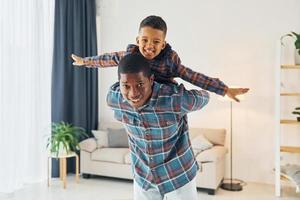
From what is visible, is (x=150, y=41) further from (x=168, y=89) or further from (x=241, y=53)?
(x=241, y=53)

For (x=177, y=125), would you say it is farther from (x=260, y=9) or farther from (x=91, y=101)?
(x=91, y=101)

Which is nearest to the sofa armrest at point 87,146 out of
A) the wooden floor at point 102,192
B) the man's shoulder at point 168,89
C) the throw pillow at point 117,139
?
the throw pillow at point 117,139

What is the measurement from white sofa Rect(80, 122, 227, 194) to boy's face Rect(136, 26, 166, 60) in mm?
2729

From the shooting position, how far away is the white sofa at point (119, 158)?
407 cm

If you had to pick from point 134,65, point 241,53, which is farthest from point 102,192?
point 134,65

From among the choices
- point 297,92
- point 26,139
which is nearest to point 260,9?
point 297,92

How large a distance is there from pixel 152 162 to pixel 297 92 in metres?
3.45

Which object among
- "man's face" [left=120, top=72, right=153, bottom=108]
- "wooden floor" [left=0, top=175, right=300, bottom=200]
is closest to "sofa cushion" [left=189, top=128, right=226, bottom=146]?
"wooden floor" [left=0, top=175, right=300, bottom=200]

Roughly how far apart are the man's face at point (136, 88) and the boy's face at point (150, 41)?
7.0 inches

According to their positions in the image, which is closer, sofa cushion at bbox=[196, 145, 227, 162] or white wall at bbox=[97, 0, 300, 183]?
sofa cushion at bbox=[196, 145, 227, 162]

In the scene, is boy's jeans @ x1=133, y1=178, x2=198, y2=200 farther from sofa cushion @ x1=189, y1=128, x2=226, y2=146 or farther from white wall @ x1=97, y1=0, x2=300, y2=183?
white wall @ x1=97, y1=0, x2=300, y2=183

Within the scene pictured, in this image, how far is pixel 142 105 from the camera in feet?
4.49

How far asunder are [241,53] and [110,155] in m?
2.17

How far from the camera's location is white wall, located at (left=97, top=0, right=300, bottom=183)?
4480 millimetres
